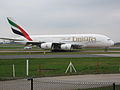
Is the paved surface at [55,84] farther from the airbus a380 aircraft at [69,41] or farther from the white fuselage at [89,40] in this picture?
the white fuselage at [89,40]

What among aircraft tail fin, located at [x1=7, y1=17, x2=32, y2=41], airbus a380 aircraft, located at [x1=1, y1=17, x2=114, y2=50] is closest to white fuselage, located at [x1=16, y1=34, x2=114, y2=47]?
airbus a380 aircraft, located at [x1=1, y1=17, x2=114, y2=50]

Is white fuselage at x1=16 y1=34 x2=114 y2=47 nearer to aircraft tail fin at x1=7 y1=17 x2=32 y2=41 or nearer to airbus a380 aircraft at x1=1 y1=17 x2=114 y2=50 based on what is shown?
airbus a380 aircraft at x1=1 y1=17 x2=114 y2=50

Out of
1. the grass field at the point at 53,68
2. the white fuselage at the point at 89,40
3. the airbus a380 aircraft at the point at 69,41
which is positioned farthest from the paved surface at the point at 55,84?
the white fuselage at the point at 89,40

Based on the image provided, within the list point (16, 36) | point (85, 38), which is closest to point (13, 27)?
point (16, 36)

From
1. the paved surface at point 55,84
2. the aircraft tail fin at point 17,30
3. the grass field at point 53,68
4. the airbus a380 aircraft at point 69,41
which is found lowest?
the grass field at point 53,68

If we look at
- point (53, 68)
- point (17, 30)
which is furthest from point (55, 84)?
point (17, 30)

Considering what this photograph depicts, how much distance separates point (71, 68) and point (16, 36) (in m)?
51.5

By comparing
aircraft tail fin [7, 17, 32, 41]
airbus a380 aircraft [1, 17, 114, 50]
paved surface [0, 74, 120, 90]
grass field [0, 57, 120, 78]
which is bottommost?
grass field [0, 57, 120, 78]

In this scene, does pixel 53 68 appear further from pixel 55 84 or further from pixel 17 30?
pixel 17 30

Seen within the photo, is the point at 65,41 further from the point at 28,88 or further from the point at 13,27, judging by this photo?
the point at 28,88

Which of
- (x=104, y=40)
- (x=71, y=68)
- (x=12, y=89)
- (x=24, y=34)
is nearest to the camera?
(x=12, y=89)

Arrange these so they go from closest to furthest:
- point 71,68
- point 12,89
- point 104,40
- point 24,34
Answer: point 12,89 < point 71,68 < point 104,40 < point 24,34

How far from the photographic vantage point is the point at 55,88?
44.1 feet

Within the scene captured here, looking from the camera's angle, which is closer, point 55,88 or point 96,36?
point 55,88
